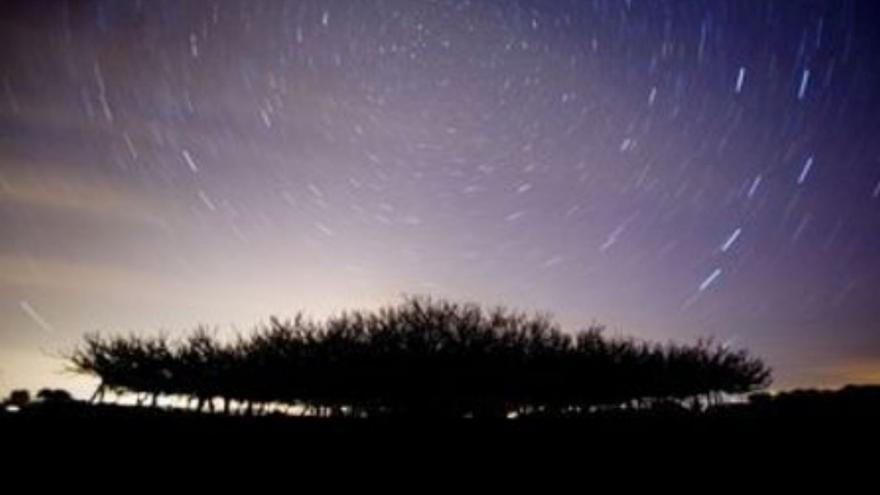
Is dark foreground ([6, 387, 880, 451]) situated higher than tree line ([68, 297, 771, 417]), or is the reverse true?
tree line ([68, 297, 771, 417])

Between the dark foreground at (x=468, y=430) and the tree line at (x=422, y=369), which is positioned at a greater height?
the tree line at (x=422, y=369)

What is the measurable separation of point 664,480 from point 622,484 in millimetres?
644

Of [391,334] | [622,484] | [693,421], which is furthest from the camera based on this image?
A: [391,334]

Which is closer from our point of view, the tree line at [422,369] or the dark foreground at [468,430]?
the dark foreground at [468,430]

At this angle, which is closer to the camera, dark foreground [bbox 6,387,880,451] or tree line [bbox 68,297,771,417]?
dark foreground [bbox 6,387,880,451]

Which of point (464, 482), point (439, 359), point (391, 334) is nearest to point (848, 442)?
point (464, 482)

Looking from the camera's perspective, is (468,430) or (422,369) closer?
(468,430)

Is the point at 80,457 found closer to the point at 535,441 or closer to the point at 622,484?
the point at 535,441

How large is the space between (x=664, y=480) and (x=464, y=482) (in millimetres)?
3058

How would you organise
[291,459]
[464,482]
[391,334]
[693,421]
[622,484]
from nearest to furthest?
[622,484] < [464,482] < [291,459] < [693,421] < [391,334]

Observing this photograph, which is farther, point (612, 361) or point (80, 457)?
point (612, 361)

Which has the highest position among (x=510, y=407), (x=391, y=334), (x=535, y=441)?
(x=391, y=334)

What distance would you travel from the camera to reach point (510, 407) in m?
52.0

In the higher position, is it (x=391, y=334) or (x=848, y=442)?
(x=391, y=334)
